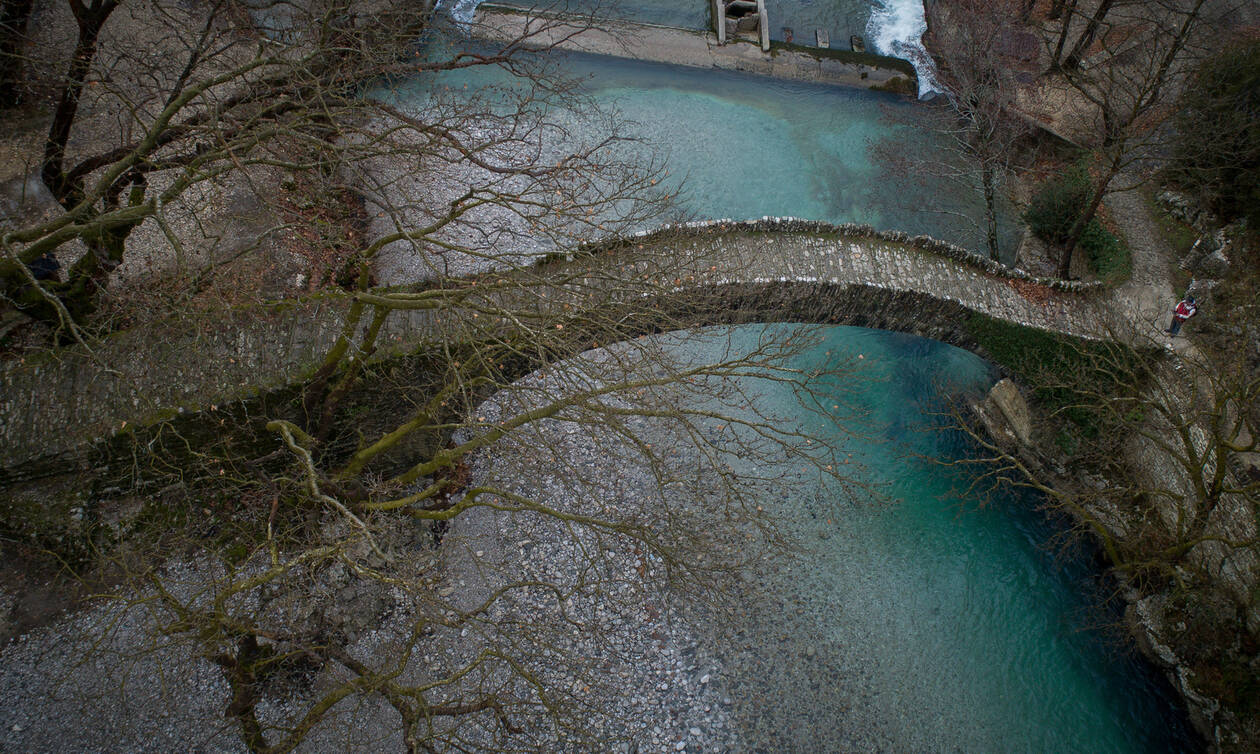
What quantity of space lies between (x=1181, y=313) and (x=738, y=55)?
1133 cm

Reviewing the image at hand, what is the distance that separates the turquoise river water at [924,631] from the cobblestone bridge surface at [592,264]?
5.30 feet

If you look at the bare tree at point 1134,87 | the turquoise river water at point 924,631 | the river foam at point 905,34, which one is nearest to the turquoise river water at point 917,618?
the turquoise river water at point 924,631

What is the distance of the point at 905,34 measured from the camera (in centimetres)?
2042

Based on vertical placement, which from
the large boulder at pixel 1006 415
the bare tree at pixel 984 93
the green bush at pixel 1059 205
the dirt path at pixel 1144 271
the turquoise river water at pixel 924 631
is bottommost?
the turquoise river water at pixel 924 631

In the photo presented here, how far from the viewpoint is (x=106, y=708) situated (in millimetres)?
8383

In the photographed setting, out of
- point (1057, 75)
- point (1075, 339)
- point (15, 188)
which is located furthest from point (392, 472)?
point (1057, 75)

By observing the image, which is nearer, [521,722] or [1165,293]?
[521,722]

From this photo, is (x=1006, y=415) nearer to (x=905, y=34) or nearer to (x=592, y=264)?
(x=592, y=264)

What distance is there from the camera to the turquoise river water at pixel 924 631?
31.7 feet

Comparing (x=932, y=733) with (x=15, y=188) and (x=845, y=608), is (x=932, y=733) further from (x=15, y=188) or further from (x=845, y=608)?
(x=15, y=188)

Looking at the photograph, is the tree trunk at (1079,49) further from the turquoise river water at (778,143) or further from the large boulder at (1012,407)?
the large boulder at (1012,407)

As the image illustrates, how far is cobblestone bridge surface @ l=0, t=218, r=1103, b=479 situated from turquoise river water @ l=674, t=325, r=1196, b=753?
1.61m

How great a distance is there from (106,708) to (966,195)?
17.4 meters

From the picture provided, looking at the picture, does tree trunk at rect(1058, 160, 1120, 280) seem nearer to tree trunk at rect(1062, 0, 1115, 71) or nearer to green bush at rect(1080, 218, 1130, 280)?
green bush at rect(1080, 218, 1130, 280)
